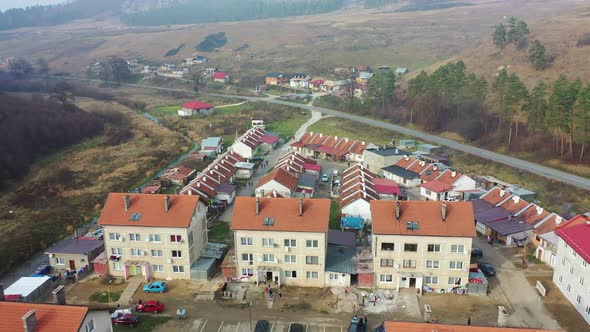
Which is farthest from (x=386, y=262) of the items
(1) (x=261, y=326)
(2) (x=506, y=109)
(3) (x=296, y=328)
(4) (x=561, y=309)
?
(2) (x=506, y=109)

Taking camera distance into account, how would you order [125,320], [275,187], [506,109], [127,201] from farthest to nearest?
1. [506,109]
2. [275,187]
3. [127,201]
4. [125,320]

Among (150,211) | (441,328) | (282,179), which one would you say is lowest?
(282,179)

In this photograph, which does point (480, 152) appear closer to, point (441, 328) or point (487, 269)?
point (487, 269)

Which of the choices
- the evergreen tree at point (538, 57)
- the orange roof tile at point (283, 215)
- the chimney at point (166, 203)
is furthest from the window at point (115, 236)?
the evergreen tree at point (538, 57)

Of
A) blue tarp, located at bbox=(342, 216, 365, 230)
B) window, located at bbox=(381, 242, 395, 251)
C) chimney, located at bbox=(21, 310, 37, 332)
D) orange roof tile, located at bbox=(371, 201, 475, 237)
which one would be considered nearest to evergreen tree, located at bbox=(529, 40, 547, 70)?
blue tarp, located at bbox=(342, 216, 365, 230)

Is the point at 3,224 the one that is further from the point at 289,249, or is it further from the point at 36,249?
the point at 289,249
